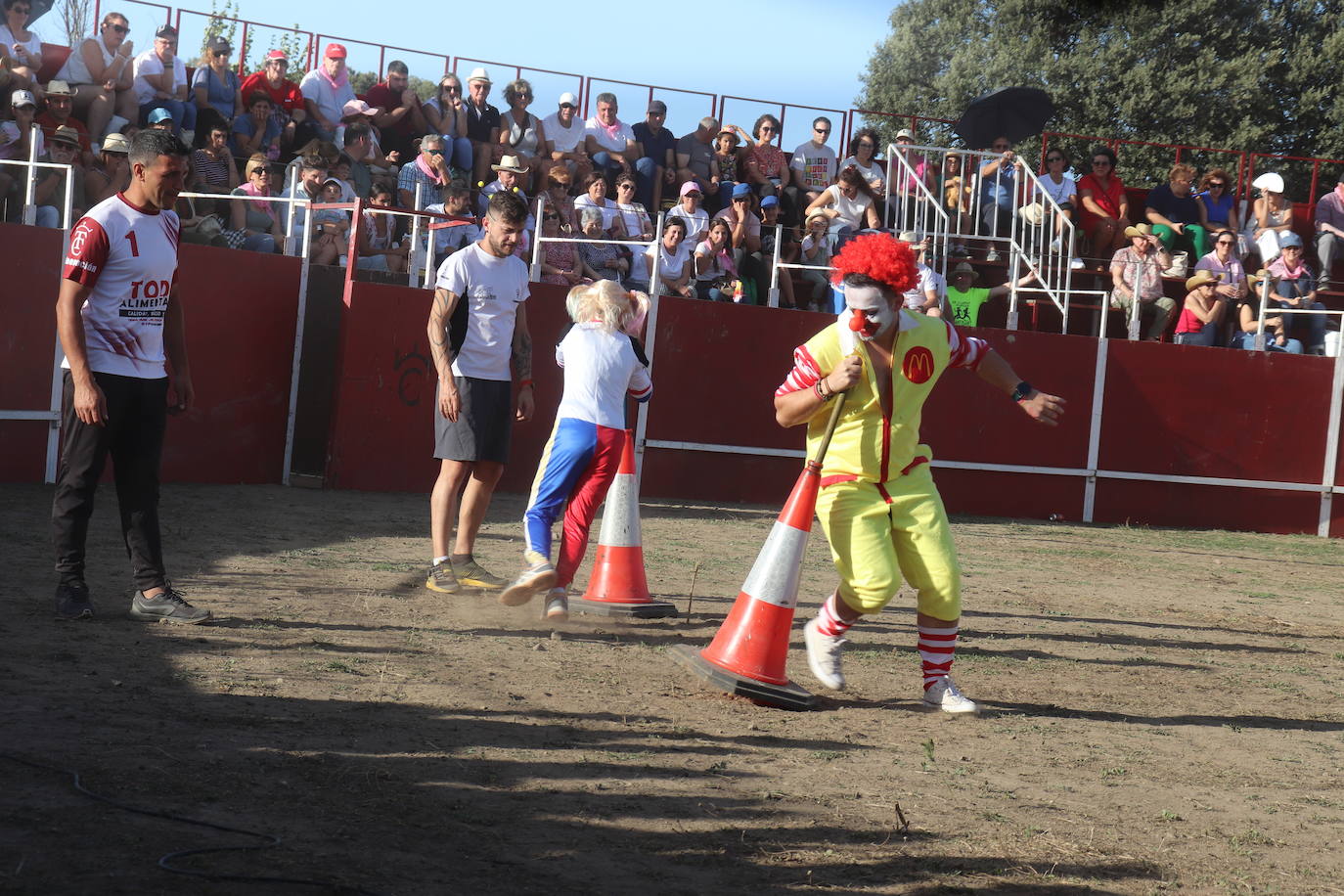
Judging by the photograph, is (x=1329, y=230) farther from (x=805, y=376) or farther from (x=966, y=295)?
(x=805, y=376)

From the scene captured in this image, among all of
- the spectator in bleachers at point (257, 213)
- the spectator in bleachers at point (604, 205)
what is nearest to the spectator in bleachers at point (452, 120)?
the spectator in bleachers at point (604, 205)

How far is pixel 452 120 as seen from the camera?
1633cm

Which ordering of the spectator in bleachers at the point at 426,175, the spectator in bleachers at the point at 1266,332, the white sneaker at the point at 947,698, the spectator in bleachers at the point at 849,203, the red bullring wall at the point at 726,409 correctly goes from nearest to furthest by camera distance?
1. the white sneaker at the point at 947,698
2. the red bullring wall at the point at 726,409
3. the spectator in bleachers at the point at 426,175
4. the spectator in bleachers at the point at 1266,332
5. the spectator in bleachers at the point at 849,203

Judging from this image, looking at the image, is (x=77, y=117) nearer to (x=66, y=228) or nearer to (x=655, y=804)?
Answer: (x=66, y=228)

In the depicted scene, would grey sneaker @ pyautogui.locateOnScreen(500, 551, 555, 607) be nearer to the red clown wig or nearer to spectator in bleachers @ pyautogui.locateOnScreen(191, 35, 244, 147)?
the red clown wig

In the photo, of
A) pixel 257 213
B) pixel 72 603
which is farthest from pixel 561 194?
pixel 72 603

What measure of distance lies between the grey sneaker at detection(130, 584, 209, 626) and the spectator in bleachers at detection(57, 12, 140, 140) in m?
8.76

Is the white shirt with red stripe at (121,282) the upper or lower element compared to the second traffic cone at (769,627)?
upper

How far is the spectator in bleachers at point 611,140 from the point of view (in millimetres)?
17062

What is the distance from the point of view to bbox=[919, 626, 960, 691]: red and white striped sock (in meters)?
5.92

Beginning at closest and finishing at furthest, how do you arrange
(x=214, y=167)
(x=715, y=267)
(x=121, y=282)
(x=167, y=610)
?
(x=121, y=282)
(x=167, y=610)
(x=214, y=167)
(x=715, y=267)

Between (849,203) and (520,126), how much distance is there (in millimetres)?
3871

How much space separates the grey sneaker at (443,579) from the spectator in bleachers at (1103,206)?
12603 mm

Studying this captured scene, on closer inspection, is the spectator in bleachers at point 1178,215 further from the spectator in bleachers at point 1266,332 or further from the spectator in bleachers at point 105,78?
the spectator in bleachers at point 105,78
